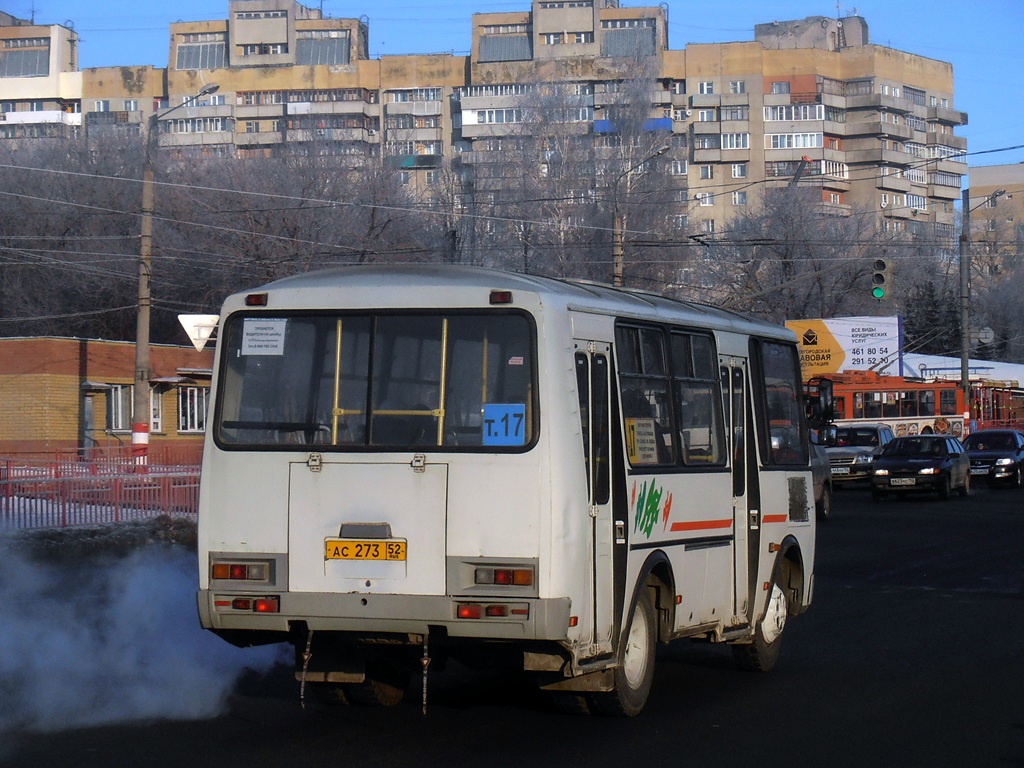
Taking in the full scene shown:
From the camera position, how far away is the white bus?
7426mm

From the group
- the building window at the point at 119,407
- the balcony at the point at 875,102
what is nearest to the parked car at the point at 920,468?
the building window at the point at 119,407

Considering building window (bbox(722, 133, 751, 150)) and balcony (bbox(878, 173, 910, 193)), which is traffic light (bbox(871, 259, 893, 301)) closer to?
building window (bbox(722, 133, 751, 150))

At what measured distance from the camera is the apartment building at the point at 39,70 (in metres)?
131

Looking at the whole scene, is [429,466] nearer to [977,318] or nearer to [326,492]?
[326,492]

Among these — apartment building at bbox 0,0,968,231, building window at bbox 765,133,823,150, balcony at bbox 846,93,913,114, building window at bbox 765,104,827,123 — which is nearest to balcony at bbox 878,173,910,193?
apartment building at bbox 0,0,968,231

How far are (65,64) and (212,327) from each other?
120693mm

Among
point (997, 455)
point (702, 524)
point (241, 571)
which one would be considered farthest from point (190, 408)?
point (241, 571)

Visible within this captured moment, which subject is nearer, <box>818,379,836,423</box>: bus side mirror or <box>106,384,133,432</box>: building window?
<box>818,379,836,423</box>: bus side mirror

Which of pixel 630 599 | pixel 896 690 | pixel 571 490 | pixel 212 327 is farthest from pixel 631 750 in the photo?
pixel 212 327

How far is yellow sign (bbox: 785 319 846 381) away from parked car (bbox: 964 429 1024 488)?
19.8m

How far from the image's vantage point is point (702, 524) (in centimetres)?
927

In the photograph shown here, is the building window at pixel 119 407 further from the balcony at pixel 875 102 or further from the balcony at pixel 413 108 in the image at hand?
the balcony at pixel 875 102

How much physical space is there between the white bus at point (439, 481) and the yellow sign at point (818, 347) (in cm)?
5355

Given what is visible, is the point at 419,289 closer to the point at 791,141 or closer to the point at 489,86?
the point at 489,86
